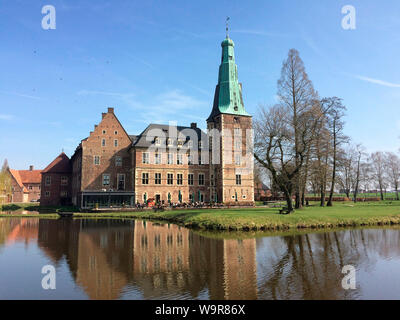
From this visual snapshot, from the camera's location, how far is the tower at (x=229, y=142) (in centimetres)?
4594

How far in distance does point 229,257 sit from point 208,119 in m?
37.9

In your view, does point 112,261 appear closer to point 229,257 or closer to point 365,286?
point 229,257

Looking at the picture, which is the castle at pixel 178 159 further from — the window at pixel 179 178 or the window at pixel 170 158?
the window at pixel 170 158

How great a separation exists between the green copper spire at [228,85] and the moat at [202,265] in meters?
30.7

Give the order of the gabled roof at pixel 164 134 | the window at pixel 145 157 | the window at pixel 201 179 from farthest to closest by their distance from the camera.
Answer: the window at pixel 201 179
the gabled roof at pixel 164 134
the window at pixel 145 157

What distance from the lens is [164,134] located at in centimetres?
4634

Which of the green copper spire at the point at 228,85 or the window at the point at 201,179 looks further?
the window at the point at 201,179

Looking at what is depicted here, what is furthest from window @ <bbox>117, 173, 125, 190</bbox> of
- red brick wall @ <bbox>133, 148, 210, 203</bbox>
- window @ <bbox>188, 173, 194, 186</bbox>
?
window @ <bbox>188, 173, 194, 186</bbox>

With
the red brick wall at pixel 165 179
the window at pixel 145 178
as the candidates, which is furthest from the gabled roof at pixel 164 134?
the window at pixel 145 178

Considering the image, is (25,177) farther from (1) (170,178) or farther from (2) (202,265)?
(2) (202,265)

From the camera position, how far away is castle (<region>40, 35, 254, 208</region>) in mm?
44031

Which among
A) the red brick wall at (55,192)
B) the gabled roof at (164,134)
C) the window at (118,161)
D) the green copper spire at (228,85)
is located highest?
the green copper spire at (228,85)

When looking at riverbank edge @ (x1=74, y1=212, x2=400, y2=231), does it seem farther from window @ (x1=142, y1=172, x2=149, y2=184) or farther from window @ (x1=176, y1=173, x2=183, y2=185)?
window @ (x1=176, y1=173, x2=183, y2=185)
